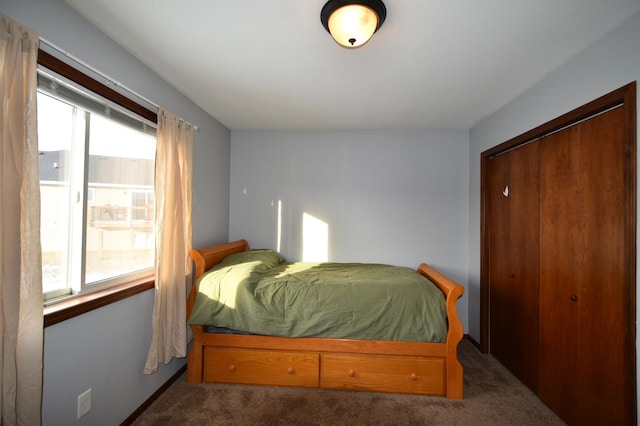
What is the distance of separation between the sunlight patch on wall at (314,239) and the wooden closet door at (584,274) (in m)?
2.05

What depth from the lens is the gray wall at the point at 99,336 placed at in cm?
132

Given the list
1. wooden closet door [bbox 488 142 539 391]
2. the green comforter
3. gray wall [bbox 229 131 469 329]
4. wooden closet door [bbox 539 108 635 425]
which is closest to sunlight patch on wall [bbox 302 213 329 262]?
gray wall [bbox 229 131 469 329]

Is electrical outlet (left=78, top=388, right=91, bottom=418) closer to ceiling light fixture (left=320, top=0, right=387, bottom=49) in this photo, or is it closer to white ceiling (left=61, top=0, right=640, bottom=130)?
white ceiling (left=61, top=0, right=640, bottom=130)

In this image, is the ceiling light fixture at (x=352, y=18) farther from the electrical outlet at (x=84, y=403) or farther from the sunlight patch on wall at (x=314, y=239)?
the electrical outlet at (x=84, y=403)

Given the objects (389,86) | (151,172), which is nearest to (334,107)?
(389,86)

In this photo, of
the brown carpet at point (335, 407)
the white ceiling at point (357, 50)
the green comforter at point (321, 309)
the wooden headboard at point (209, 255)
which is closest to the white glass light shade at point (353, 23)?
the white ceiling at point (357, 50)

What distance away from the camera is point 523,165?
2.34 metres

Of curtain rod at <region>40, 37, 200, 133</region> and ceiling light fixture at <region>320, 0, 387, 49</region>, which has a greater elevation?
ceiling light fixture at <region>320, 0, 387, 49</region>

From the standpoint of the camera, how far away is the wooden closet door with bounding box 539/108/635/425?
1.52 m

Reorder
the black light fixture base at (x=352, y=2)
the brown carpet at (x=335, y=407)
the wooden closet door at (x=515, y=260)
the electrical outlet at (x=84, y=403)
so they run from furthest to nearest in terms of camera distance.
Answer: the wooden closet door at (x=515, y=260), the brown carpet at (x=335, y=407), the electrical outlet at (x=84, y=403), the black light fixture base at (x=352, y=2)

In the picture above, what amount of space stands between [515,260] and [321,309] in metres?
1.78

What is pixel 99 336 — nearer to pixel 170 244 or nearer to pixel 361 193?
pixel 170 244

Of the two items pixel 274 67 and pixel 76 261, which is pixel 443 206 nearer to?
pixel 274 67

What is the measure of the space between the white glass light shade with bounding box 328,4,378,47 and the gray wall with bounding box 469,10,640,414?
53.1 inches
